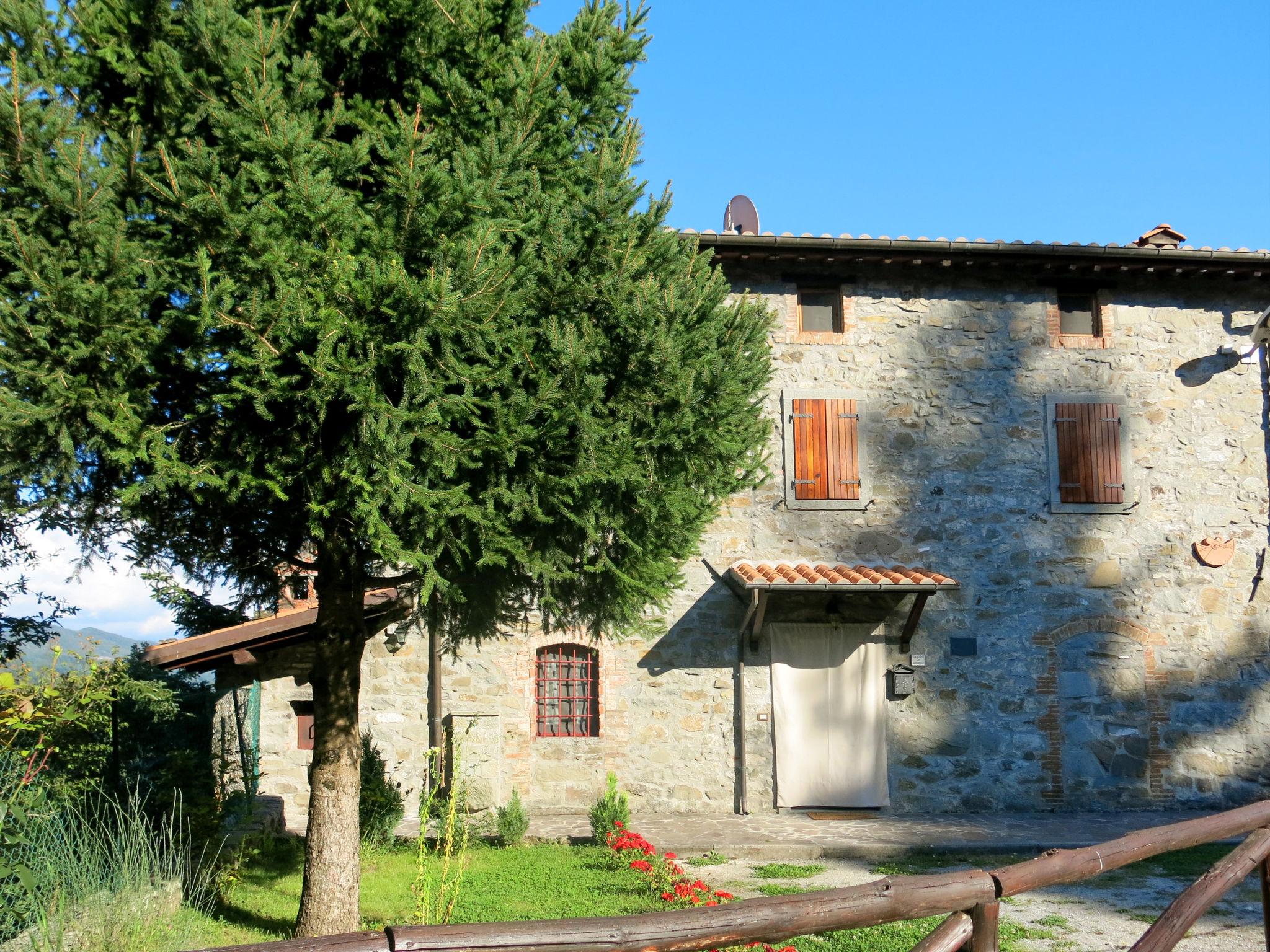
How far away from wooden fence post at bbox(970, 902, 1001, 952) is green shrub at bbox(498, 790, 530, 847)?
24.4 feet

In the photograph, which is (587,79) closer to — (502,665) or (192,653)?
(192,653)

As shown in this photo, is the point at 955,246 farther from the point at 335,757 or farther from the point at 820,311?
the point at 335,757

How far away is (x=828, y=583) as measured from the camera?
36.9ft

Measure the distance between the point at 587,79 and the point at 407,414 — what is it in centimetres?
273

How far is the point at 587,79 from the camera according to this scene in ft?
21.5

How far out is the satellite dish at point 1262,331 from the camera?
1251 centimetres

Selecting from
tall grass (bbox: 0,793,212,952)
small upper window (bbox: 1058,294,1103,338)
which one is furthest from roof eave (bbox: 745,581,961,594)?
tall grass (bbox: 0,793,212,952)

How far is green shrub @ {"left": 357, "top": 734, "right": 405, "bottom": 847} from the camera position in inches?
376

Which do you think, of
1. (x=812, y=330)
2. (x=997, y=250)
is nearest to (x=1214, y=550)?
(x=997, y=250)

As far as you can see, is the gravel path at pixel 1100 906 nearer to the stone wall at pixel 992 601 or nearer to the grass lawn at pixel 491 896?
the grass lawn at pixel 491 896

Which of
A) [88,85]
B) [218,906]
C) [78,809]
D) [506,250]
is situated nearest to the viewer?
[506,250]

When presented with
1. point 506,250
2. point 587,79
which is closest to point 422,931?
point 506,250

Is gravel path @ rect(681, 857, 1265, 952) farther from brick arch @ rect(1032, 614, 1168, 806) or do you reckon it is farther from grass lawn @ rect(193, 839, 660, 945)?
brick arch @ rect(1032, 614, 1168, 806)

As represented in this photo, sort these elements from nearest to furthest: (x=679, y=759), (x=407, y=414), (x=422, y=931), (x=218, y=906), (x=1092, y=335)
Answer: (x=422, y=931), (x=407, y=414), (x=218, y=906), (x=679, y=759), (x=1092, y=335)
